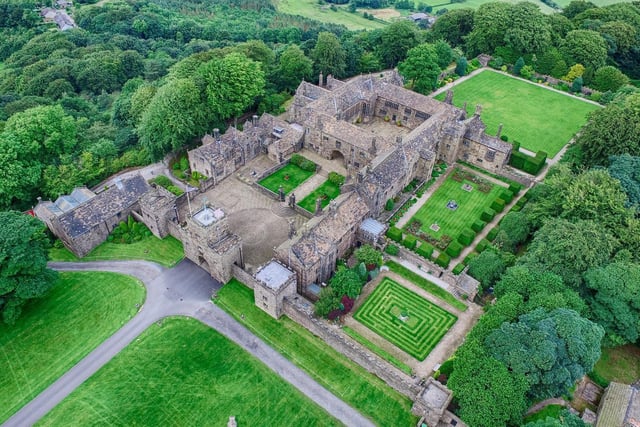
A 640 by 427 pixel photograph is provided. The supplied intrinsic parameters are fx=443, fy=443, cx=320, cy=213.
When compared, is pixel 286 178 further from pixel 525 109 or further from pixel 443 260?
pixel 525 109

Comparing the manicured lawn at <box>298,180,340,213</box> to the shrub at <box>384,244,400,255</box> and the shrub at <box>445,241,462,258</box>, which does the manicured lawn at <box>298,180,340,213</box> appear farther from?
the shrub at <box>445,241,462,258</box>

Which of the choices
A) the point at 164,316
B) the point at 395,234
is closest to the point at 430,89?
the point at 395,234

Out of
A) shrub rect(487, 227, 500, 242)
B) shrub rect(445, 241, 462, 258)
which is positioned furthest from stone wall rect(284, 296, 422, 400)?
shrub rect(487, 227, 500, 242)

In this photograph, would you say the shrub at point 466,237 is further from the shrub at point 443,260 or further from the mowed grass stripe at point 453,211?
the shrub at point 443,260

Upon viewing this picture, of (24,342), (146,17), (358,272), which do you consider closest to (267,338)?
(358,272)

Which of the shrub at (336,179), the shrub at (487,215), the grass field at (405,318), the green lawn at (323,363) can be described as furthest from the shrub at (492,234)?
the green lawn at (323,363)

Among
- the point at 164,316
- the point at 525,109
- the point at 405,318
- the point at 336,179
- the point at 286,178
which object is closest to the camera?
the point at 164,316
